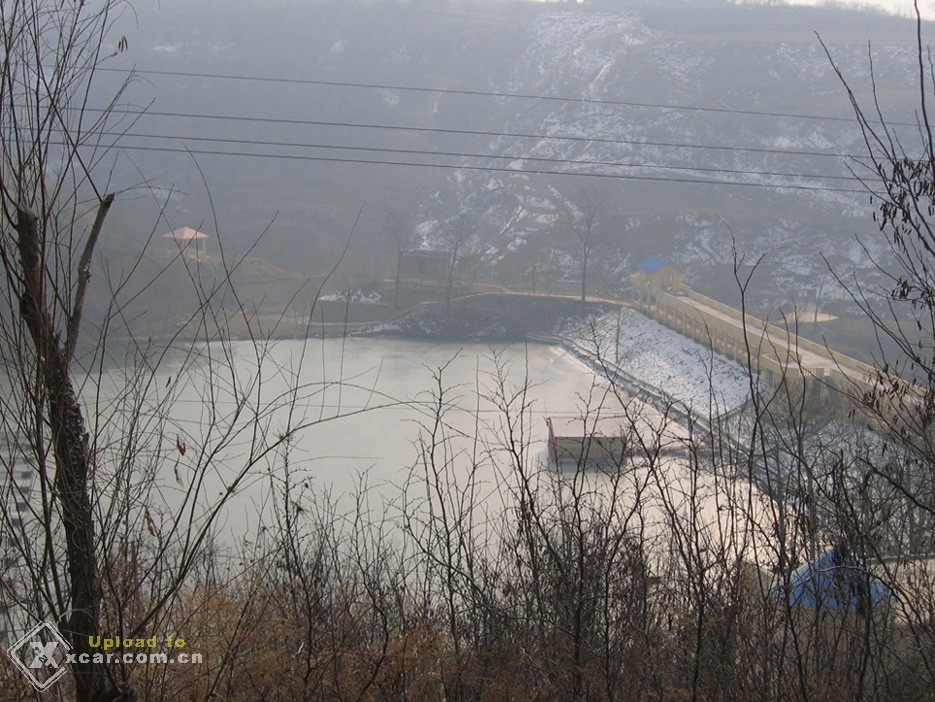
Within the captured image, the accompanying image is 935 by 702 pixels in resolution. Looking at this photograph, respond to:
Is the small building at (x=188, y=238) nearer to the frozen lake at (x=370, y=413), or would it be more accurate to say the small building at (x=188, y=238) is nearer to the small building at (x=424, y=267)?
the frozen lake at (x=370, y=413)

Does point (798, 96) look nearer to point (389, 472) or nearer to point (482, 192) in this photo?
point (482, 192)

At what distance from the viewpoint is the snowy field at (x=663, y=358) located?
7.15 meters

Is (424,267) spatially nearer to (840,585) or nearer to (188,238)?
(188,238)

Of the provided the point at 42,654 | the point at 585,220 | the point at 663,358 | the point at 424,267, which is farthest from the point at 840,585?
the point at 585,220

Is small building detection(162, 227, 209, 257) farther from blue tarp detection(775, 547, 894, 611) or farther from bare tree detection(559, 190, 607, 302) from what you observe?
bare tree detection(559, 190, 607, 302)

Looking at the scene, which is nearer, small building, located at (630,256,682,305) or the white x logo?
the white x logo

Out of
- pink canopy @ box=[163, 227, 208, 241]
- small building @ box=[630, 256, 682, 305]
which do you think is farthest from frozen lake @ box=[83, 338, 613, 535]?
small building @ box=[630, 256, 682, 305]

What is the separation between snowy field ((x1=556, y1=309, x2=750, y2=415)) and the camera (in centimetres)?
715
